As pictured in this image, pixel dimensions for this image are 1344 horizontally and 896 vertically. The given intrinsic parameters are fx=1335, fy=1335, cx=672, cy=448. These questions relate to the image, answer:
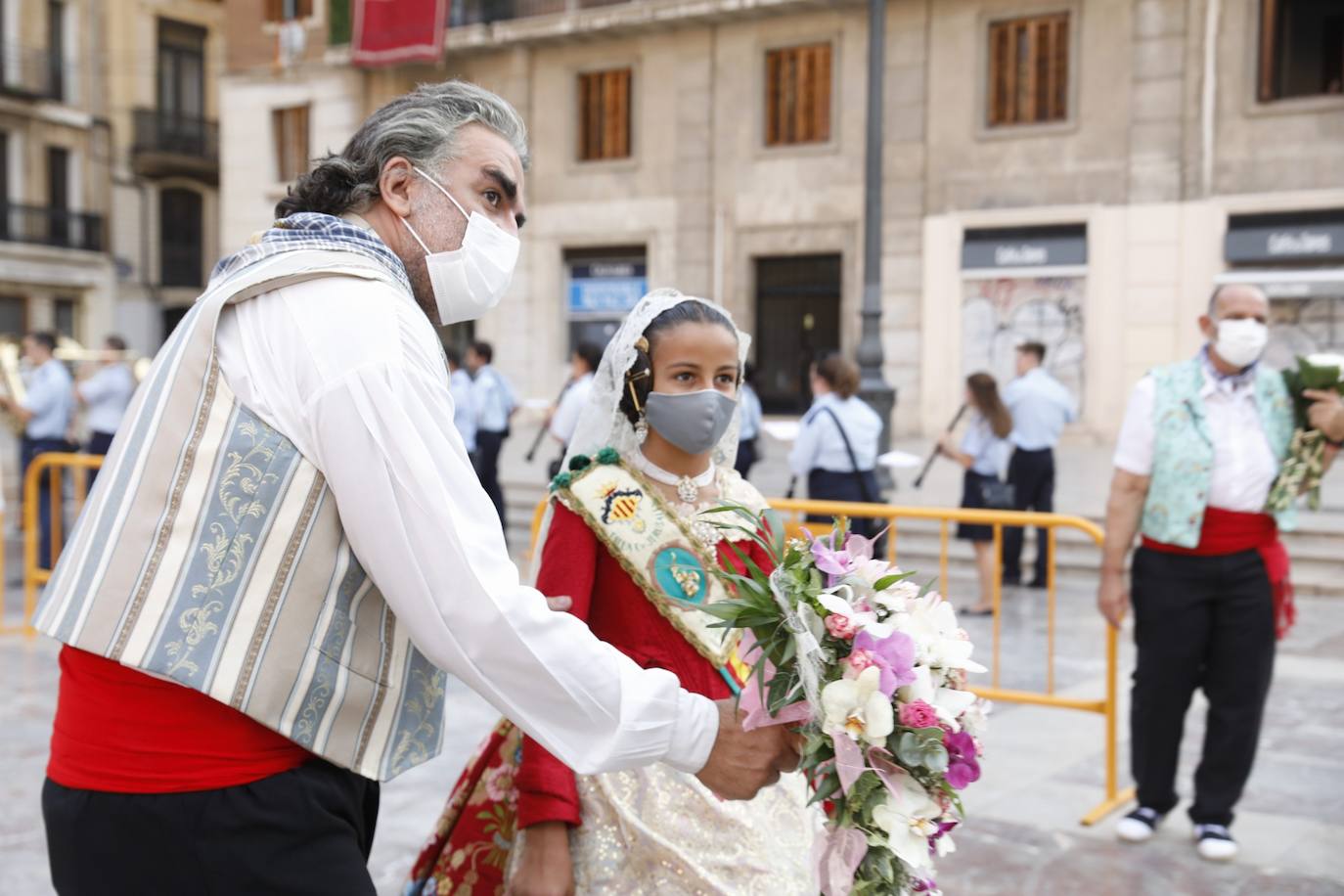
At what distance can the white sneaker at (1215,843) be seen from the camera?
14.6 feet

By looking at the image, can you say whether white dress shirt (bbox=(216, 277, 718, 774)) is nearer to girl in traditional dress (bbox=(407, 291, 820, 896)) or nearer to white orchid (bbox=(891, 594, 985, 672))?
white orchid (bbox=(891, 594, 985, 672))

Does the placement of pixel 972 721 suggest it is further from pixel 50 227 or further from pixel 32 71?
pixel 32 71

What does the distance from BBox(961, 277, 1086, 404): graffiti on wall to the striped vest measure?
18.1m

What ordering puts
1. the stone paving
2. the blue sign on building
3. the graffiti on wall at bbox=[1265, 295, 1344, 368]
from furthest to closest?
the blue sign on building < the graffiti on wall at bbox=[1265, 295, 1344, 368] < the stone paving

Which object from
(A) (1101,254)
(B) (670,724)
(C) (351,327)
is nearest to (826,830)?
(B) (670,724)

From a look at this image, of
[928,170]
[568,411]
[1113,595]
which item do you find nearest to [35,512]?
[568,411]

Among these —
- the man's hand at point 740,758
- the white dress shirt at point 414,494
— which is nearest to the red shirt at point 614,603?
the man's hand at point 740,758

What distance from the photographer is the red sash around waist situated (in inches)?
177

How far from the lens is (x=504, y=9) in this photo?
24.1 m

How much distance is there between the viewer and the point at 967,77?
65.7 feet

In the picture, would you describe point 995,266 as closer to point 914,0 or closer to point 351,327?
point 914,0

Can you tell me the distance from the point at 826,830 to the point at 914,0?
20030 mm

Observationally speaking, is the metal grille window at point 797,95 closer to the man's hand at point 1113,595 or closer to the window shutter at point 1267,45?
the window shutter at point 1267,45

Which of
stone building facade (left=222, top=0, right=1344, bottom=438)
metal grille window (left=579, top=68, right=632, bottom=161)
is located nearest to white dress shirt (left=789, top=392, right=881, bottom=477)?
stone building facade (left=222, top=0, right=1344, bottom=438)
